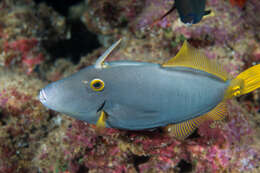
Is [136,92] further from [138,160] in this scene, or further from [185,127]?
[138,160]

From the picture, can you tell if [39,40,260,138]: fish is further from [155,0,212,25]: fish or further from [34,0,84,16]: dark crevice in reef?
[34,0,84,16]: dark crevice in reef

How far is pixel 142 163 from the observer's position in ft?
8.93

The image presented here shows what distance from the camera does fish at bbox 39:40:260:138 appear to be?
153cm

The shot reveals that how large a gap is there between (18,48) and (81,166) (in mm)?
3560

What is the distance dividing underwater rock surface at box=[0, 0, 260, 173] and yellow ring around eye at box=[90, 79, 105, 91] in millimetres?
1073

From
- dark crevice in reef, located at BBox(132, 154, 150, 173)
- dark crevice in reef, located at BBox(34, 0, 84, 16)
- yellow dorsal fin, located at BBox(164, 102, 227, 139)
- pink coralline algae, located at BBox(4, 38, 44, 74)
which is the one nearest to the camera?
yellow dorsal fin, located at BBox(164, 102, 227, 139)

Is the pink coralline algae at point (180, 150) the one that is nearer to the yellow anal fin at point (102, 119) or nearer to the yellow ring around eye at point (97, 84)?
the yellow anal fin at point (102, 119)

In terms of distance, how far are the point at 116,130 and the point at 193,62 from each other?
1.33 m

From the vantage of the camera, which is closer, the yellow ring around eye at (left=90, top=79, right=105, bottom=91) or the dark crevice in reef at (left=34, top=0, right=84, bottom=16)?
the yellow ring around eye at (left=90, top=79, right=105, bottom=91)

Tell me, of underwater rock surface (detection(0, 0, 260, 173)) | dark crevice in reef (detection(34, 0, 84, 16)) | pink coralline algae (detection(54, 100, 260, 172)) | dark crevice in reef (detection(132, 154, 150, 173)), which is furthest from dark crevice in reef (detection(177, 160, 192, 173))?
dark crevice in reef (detection(34, 0, 84, 16))

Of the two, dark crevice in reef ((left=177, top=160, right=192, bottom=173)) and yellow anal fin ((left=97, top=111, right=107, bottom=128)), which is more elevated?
yellow anal fin ((left=97, top=111, right=107, bottom=128))

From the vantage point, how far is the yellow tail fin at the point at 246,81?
5.39 ft

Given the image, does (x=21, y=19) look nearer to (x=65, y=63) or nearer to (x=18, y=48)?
(x=18, y=48)

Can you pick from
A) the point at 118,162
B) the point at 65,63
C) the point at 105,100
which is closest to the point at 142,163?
the point at 118,162
